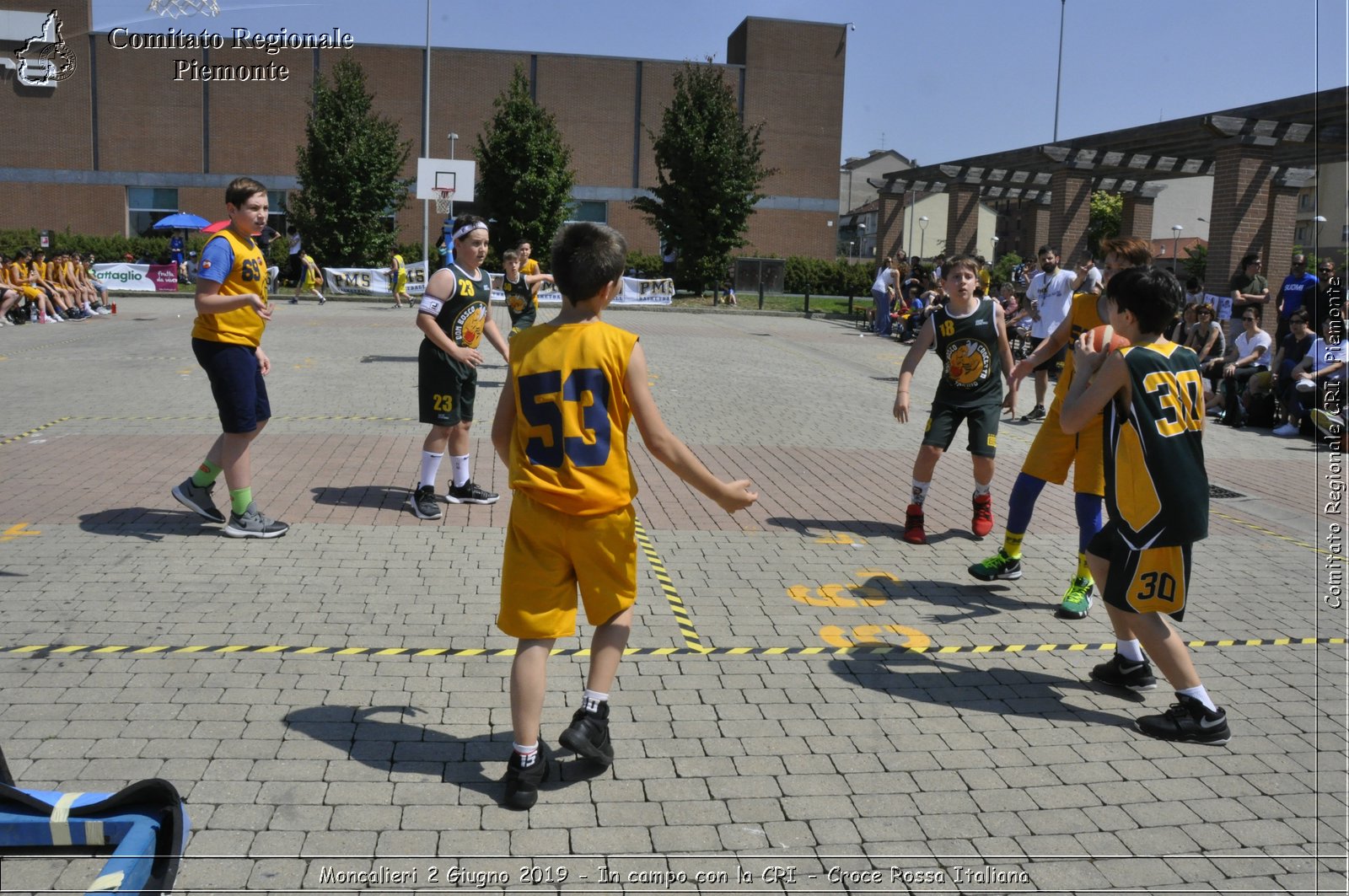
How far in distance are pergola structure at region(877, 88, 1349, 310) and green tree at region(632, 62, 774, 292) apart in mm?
6750

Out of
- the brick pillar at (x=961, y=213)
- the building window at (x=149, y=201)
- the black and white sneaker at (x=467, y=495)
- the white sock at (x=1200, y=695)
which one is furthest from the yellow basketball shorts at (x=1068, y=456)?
the building window at (x=149, y=201)

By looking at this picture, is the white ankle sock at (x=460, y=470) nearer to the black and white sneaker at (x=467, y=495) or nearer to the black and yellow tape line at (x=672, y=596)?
the black and white sneaker at (x=467, y=495)

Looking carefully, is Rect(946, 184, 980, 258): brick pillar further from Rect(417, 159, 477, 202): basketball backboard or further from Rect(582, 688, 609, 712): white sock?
Rect(582, 688, 609, 712): white sock

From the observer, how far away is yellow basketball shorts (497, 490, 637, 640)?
3.65 metres

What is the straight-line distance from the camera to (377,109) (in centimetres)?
4825

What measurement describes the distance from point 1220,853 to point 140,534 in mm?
6055

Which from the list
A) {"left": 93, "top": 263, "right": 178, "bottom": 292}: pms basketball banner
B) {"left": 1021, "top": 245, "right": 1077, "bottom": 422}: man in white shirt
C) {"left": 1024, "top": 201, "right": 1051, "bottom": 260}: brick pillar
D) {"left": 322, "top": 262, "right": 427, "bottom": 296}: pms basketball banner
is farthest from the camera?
{"left": 1024, "top": 201, "right": 1051, "bottom": 260}: brick pillar

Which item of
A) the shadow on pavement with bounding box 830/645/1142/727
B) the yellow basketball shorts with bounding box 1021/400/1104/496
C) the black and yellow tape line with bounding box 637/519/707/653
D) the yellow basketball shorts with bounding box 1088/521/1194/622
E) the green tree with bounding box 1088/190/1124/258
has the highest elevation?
the green tree with bounding box 1088/190/1124/258

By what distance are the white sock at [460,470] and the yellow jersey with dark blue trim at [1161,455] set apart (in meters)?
4.80

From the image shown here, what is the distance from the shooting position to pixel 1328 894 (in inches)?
131

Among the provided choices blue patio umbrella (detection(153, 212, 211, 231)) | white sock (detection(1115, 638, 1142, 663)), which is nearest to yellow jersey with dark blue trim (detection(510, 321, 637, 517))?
white sock (detection(1115, 638, 1142, 663))

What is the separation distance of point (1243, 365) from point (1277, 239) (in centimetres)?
1137

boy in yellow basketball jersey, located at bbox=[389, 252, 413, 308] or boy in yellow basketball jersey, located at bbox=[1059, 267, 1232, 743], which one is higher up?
boy in yellow basketball jersey, located at bbox=[389, 252, 413, 308]

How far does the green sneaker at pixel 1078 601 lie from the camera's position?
230 inches
